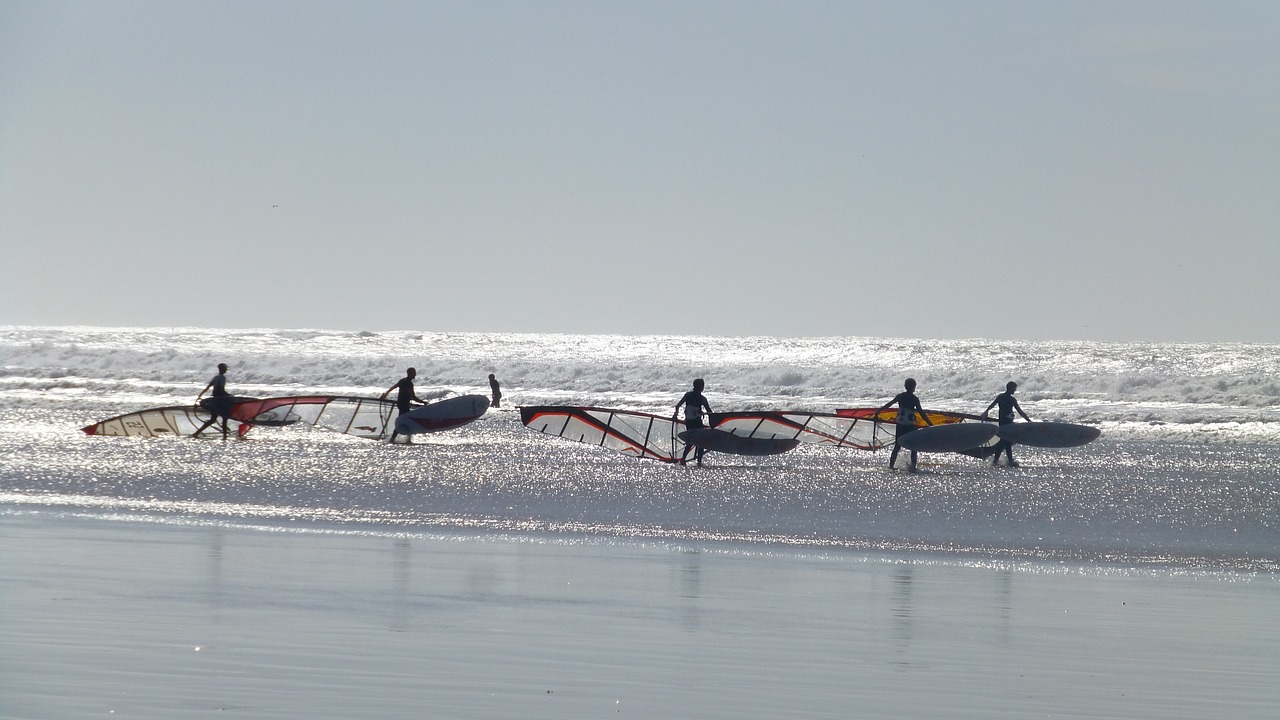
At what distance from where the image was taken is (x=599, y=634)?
6070 mm

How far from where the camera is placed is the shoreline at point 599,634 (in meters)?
4.85

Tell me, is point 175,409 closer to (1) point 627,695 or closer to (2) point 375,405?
(2) point 375,405

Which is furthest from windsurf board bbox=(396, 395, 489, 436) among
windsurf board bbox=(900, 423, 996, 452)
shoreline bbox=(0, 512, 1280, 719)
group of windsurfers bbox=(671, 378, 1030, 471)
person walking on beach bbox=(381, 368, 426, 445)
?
shoreline bbox=(0, 512, 1280, 719)

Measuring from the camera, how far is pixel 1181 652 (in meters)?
5.98

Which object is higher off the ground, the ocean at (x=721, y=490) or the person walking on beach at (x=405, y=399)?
the person walking on beach at (x=405, y=399)

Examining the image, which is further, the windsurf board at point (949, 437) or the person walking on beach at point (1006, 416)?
the person walking on beach at point (1006, 416)

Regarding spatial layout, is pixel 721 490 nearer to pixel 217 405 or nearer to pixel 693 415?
pixel 693 415

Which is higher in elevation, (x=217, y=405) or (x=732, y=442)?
(x=217, y=405)

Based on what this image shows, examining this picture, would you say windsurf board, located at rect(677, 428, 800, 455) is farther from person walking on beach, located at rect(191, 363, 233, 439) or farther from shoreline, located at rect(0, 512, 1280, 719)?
shoreline, located at rect(0, 512, 1280, 719)

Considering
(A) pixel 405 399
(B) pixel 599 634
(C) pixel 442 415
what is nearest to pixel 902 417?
(C) pixel 442 415

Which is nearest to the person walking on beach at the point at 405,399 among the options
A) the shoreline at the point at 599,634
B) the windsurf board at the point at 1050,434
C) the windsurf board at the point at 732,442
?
the windsurf board at the point at 732,442

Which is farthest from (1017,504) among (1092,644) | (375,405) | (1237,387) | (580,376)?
(580,376)

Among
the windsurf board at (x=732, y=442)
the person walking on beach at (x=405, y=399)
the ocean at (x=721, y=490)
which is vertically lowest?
the ocean at (x=721, y=490)

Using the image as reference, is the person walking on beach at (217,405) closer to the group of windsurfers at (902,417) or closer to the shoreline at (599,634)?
the group of windsurfers at (902,417)
